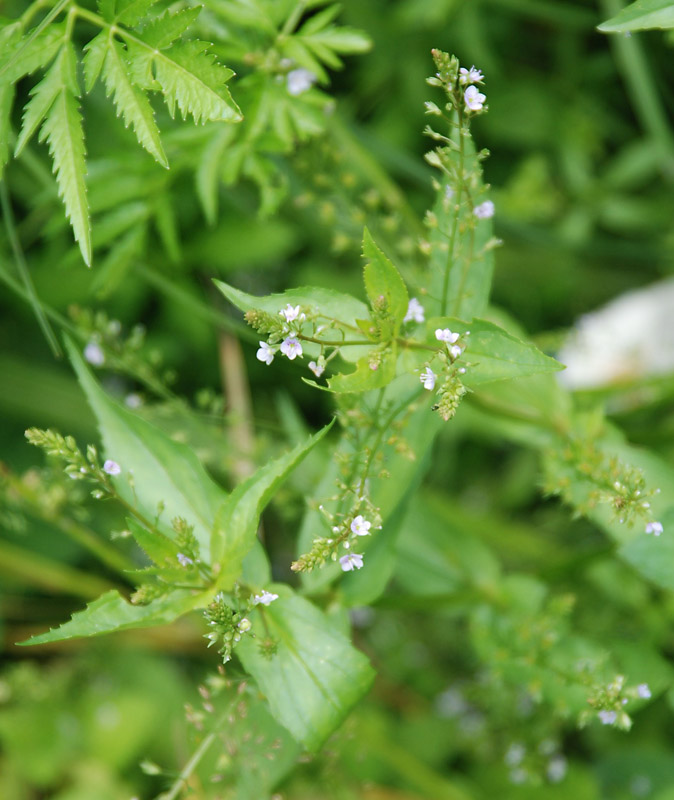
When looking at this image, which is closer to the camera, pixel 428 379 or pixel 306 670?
pixel 428 379

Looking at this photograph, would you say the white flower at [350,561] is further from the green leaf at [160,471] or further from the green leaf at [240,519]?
the green leaf at [160,471]

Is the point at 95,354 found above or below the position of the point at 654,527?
above

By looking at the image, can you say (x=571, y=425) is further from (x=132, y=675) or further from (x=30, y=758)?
(x=30, y=758)

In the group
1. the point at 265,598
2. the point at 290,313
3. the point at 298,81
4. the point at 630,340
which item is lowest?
the point at 630,340

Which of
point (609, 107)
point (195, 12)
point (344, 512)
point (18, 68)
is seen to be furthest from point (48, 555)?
point (609, 107)

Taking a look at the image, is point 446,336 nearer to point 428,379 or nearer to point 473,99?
point 428,379

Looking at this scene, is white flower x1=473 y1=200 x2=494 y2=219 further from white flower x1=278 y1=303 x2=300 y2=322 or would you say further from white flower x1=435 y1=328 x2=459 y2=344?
white flower x1=278 y1=303 x2=300 y2=322

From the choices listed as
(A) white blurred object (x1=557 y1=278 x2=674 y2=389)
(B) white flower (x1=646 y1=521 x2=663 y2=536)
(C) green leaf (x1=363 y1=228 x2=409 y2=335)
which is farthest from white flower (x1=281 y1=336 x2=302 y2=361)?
(A) white blurred object (x1=557 y1=278 x2=674 y2=389)

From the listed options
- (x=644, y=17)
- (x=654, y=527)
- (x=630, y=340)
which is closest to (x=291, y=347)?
(x=654, y=527)

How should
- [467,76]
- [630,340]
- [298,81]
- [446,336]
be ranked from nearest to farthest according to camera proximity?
[467,76], [446,336], [298,81], [630,340]

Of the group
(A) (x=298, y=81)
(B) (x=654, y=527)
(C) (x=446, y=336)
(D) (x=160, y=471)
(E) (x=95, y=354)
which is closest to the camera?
(C) (x=446, y=336)
